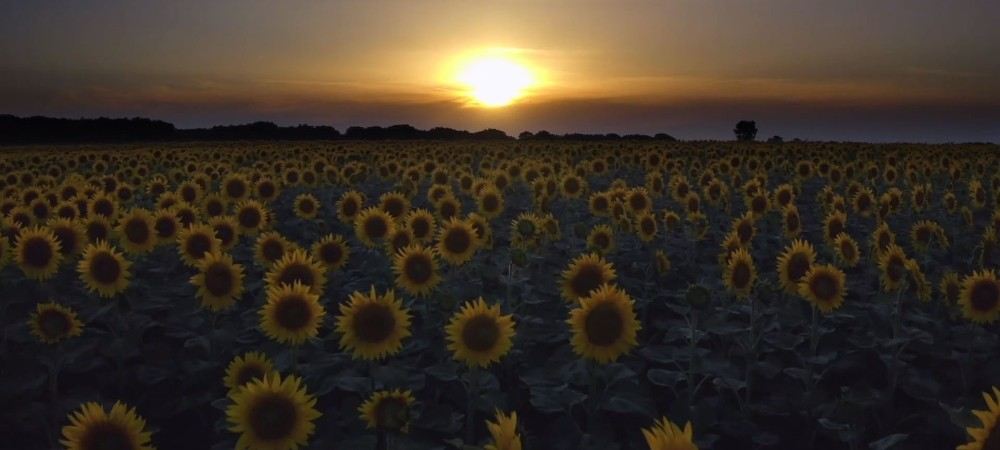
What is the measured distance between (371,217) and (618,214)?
3.60 metres

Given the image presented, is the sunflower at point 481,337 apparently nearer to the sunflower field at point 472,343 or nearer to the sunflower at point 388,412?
the sunflower field at point 472,343

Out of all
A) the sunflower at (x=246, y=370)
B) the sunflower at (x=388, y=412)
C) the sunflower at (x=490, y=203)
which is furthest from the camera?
the sunflower at (x=490, y=203)

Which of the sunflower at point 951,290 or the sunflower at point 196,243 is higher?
the sunflower at point 951,290

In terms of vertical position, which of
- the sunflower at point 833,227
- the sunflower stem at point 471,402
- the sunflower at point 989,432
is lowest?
the sunflower stem at point 471,402

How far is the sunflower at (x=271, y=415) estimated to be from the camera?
4.34m

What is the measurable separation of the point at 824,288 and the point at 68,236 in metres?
7.88

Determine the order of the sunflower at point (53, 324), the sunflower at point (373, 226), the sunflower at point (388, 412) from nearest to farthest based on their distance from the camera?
the sunflower at point (388, 412) < the sunflower at point (53, 324) < the sunflower at point (373, 226)

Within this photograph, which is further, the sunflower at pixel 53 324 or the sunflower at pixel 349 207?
the sunflower at pixel 349 207

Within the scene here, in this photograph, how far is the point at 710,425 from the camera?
5566mm

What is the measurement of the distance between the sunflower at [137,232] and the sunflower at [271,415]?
544 centimetres

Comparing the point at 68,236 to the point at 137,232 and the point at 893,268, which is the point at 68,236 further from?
the point at 893,268

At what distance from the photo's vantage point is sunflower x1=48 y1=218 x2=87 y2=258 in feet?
28.9

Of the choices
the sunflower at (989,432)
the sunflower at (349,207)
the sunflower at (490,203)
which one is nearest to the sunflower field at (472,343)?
the sunflower at (989,432)

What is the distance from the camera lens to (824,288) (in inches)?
269
